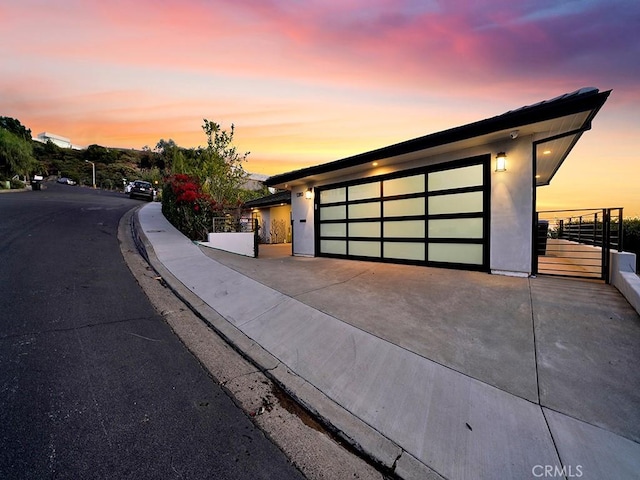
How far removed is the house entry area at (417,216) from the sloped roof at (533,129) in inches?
30.5

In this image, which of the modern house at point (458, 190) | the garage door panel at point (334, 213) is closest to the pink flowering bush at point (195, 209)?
the modern house at point (458, 190)

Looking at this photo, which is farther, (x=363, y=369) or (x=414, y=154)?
(x=414, y=154)

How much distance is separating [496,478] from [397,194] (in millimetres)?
6740

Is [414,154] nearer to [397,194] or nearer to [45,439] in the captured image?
[397,194]

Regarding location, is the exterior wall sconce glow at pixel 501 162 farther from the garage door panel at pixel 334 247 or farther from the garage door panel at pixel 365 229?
the garage door panel at pixel 334 247

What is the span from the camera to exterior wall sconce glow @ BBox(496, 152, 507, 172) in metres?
5.79

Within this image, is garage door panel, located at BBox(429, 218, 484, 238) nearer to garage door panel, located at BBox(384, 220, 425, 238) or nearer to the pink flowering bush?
garage door panel, located at BBox(384, 220, 425, 238)

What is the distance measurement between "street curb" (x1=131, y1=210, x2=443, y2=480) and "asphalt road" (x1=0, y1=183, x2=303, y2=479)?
1.57ft

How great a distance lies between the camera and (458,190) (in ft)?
21.6

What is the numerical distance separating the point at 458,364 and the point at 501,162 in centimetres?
484

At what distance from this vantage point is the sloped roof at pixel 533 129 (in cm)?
447

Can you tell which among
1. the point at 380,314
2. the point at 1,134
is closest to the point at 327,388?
the point at 380,314

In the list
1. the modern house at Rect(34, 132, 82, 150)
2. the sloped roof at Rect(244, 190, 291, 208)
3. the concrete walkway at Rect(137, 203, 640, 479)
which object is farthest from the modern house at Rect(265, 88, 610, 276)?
the modern house at Rect(34, 132, 82, 150)

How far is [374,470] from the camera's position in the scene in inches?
73.2
